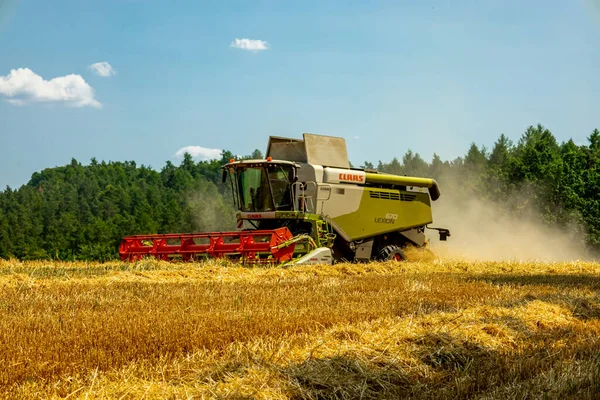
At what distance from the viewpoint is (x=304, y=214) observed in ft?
48.4

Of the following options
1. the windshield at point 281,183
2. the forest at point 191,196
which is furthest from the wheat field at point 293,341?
the forest at point 191,196

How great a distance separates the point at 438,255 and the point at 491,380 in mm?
14726

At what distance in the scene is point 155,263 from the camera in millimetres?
12539

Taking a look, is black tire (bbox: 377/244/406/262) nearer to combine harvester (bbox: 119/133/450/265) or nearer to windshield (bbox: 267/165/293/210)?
combine harvester (bbox: 119/133/450/265)

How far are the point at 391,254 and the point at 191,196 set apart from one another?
81463 millimetres

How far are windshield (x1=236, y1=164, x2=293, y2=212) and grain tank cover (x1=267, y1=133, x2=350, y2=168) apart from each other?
80 centimetres

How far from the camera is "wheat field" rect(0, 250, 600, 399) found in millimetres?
4422

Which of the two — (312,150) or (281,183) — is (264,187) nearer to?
(281,183)

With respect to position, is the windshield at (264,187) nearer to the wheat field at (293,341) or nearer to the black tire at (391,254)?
the black tire at (391,254)

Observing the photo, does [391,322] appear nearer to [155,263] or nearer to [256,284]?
[256,284]

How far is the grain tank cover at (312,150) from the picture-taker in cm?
1580

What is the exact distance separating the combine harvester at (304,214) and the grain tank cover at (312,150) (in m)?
0.02

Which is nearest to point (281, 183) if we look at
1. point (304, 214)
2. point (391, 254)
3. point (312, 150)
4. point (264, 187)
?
point (264, 187)

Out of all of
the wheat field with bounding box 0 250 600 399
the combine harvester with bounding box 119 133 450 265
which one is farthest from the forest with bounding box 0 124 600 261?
the wheat field with bounding box 0 250 600 399
